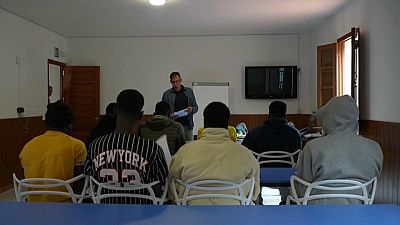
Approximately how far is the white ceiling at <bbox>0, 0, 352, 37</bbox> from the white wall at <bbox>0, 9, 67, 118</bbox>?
0.67 feet

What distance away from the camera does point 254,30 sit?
8.41m

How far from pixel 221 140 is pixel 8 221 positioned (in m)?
1.26

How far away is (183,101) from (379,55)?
2.67 meters

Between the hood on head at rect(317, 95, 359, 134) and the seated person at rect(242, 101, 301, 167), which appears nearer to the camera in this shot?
the hood on head at rect(317, 95, 359, 134)

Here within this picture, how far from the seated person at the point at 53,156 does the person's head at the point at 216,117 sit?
0.89 m

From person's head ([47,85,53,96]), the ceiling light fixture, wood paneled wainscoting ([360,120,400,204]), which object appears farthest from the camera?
person's head ([47,85,53,96])

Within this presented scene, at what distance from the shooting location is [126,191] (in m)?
2.33

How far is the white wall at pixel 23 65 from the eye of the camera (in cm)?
637

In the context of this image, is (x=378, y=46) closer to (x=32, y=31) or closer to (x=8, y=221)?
(x=8, y=221)

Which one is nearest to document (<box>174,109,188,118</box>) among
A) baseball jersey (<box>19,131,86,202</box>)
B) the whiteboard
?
the whiteboard

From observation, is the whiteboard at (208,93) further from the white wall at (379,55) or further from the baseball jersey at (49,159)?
the baseball jersey at (49,159)

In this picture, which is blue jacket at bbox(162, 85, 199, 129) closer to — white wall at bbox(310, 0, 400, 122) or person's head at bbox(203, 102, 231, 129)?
white wall at bbox(310, 0, 400, 122)

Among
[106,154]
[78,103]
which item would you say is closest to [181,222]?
[106,154]

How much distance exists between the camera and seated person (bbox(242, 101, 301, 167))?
3.95m
